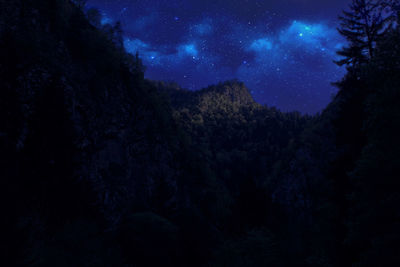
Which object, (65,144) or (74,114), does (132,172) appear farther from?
(74,114)

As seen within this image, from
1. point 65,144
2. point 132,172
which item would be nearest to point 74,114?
point 65,144

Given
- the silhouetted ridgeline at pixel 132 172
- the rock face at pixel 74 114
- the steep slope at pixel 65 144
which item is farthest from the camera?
the rock face at pixel 74 114

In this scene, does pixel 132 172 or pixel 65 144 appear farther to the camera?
pixel 132 172

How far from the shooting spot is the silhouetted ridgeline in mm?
8305

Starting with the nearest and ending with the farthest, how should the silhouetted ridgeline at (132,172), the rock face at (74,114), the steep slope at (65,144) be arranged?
the silhouetted ridgeline at (132,172) < the steep slope at (65,144) < the rock face at (74,114)

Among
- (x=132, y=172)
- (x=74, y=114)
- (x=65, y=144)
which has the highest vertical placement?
(x=74, y=114)

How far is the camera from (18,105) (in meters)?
15.6

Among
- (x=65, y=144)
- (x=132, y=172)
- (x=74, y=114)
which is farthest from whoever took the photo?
(x=132, y=172)

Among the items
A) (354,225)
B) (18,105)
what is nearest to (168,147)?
(18,105)

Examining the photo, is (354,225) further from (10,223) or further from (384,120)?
(10,223)

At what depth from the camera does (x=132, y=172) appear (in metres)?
27.3

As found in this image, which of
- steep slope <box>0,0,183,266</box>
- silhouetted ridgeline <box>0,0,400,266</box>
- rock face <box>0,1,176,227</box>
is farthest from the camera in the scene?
rock face <box>0,1,176,227</box>

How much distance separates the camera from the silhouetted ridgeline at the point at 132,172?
830cm

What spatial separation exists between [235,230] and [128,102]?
74.0 feet
